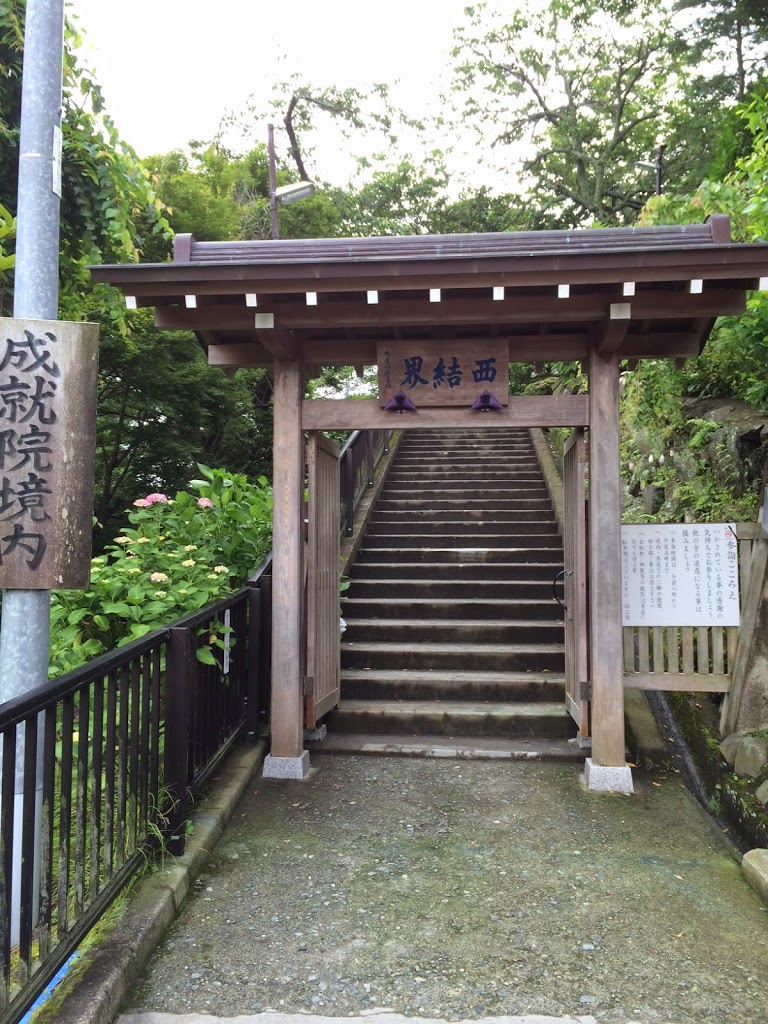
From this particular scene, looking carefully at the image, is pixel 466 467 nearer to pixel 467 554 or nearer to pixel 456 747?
pixel 467 554

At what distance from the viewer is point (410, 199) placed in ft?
71.3

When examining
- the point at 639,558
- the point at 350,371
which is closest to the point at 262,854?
the point at 639,558

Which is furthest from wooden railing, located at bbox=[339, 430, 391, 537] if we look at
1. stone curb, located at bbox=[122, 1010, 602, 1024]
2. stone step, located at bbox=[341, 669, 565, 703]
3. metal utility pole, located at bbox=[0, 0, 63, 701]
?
stone curb, located at bbox=[122, 1010, 602, 1024]

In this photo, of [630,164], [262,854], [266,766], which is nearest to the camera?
[262,854]

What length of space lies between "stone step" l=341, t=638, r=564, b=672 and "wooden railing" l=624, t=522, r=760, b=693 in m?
1.44

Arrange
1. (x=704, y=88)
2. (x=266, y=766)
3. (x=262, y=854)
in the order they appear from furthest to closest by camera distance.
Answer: (x=704, y=88) < (x=266, y=766) < (x=262, y=854)

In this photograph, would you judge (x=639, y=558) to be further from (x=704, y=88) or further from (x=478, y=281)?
(x=704, y=88)

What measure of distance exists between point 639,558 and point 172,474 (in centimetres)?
1115

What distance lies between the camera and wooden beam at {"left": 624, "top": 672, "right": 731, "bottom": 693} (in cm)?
515

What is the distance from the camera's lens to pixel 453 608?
7.51 metres

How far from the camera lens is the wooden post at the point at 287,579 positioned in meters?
5.09

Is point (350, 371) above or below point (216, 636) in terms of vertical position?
above

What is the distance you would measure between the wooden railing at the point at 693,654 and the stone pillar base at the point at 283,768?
2462mm

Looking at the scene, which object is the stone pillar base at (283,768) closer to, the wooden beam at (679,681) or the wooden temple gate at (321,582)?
the wooden temple gate at (321,582)
